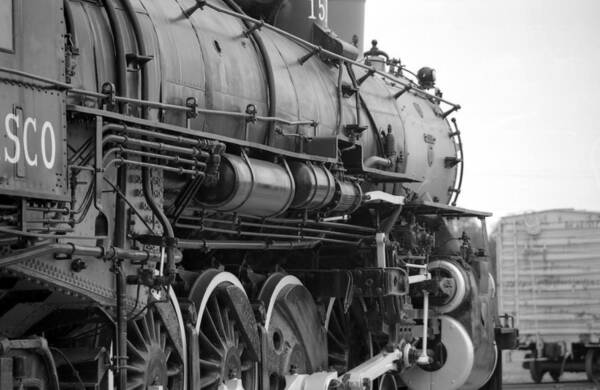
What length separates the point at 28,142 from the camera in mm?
6430

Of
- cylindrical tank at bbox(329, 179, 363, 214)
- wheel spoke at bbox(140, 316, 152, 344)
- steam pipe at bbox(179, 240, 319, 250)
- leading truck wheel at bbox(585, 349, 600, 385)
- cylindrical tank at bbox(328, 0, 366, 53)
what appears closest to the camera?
wheel spoke at bbox(140, 316, 152, 344)

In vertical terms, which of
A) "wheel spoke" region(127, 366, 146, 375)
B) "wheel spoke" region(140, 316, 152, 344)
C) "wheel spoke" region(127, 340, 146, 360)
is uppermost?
"wheel spoke" region(140, 316, 152, 344)

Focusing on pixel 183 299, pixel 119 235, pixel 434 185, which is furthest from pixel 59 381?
pixel 434 185

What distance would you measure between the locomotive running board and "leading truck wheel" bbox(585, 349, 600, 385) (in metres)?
10.1

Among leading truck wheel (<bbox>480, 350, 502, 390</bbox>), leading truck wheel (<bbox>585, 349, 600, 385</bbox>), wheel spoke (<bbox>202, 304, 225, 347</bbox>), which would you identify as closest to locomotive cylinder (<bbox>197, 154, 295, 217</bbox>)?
wheel spoke (<bbox>202, 304, 225, 347</bbox>)

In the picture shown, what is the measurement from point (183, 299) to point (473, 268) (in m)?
6.40

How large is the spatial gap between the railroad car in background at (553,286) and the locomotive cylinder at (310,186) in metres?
15.3

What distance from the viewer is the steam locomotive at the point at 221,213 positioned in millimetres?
6777

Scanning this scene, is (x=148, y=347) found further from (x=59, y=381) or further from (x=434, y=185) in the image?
(x=434, y=185)

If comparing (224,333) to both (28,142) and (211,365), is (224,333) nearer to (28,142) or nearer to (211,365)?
(211,365)

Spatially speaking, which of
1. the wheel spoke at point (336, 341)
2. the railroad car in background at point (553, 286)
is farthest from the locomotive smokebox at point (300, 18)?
the railroad car in background at point (553, 286)

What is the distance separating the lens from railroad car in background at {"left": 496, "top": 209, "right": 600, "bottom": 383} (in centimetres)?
2462

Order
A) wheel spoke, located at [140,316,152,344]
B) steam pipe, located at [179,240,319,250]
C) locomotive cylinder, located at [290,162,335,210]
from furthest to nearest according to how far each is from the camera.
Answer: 1. locomotive cylinder, located at [290,162,335,210]
2. steam pipe, located at [179,240,319,250]
3. wheel spoke, located at [140,316,152,344]

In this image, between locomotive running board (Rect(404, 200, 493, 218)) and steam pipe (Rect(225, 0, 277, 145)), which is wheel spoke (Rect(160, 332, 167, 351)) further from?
locomotive running board (Rect(404, 200, 493, 218))
